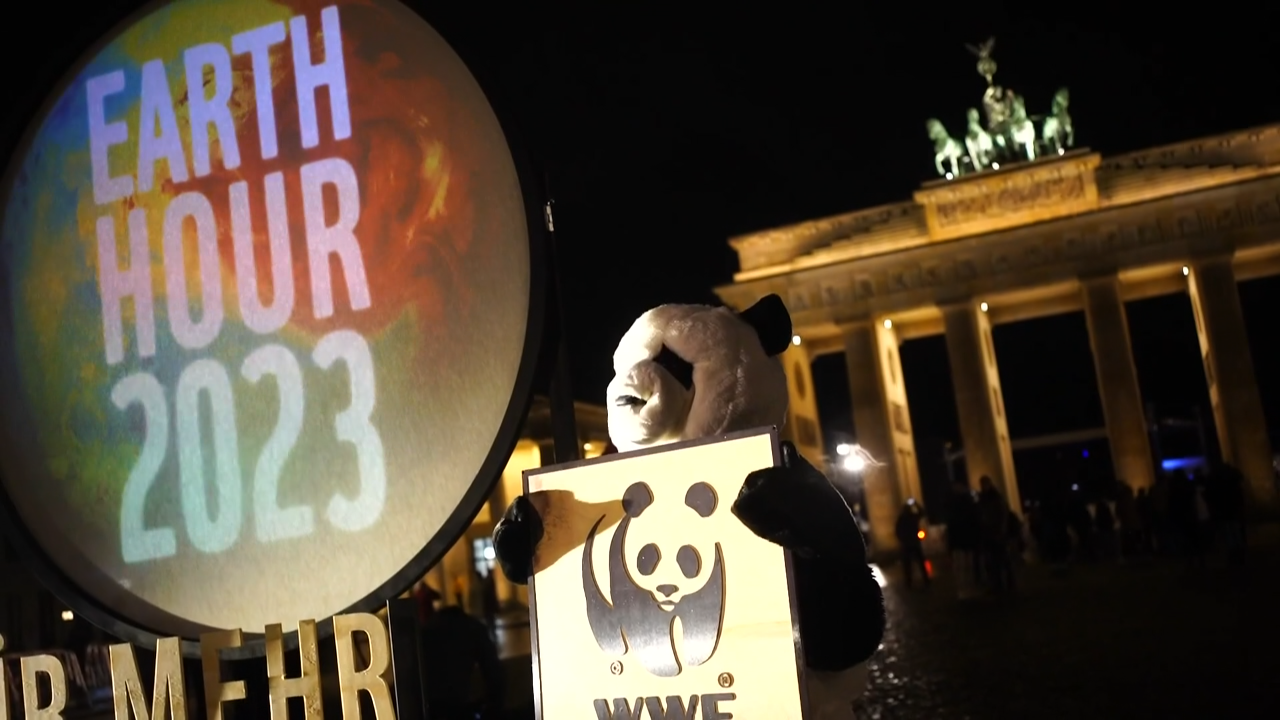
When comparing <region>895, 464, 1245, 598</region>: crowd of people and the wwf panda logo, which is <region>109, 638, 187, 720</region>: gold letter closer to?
the wwf panda logo

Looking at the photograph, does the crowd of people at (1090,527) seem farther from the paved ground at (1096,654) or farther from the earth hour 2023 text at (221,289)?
the earth hour 2023 text at (221,289)

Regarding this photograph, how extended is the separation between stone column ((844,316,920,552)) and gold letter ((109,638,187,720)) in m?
29.1

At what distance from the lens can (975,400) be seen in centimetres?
3194

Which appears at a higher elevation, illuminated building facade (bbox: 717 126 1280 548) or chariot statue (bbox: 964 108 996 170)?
chariot statue (bbox: 964 108 996 170)

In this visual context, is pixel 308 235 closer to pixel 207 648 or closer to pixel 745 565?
pixel 207 648

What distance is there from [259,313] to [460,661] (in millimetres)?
4664

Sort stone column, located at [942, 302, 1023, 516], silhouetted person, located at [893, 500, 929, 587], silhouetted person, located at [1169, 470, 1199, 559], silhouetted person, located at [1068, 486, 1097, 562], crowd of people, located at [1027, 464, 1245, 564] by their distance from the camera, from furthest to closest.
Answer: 1. stone column, located at [942, 302, 1023, 516]
2. silhouetted person, located at [1068, 486, 1097, 562]
3. silhouetted person, located at [893, 500, 929, 587]
4. silhouetted person, located at [1169, 470, 1199, 559]
5. crowd of people, located at [1027, 464, 1245, 564]

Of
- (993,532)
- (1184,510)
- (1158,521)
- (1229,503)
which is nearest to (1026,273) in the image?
(1158,521)

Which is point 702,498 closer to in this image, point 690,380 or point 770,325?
point 690,380

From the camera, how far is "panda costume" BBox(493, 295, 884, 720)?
2008mm

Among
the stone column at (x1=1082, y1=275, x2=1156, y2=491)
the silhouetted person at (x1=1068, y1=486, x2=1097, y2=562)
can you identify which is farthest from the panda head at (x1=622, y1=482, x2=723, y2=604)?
the stone column at (x1=1082, y1=275, x2=1156, y2=491)

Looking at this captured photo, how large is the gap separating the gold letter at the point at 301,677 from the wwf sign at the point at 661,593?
744 millimetres

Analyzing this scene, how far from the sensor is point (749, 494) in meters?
1.98

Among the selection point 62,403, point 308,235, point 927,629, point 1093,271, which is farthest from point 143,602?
point 1093,271
